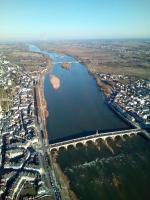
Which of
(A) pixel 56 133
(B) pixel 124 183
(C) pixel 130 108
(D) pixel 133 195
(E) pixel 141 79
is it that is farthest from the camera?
(E) pixel 141 79

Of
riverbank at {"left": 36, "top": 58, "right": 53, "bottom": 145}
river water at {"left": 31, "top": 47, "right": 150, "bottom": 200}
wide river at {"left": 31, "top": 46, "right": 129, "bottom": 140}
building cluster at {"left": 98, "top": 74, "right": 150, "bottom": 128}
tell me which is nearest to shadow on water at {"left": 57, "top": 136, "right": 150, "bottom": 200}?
river water at {"left": 31, "top": 47, "right": 150, "bottom": 200}

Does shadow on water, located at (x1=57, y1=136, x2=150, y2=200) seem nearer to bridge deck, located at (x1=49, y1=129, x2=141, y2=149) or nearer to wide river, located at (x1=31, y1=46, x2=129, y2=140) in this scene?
bridge deck, located at (x1=49, y1=129, x2=141, y2=149)

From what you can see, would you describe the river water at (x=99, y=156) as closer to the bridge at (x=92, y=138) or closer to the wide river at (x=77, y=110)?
the wide river at (x=77, y=110)

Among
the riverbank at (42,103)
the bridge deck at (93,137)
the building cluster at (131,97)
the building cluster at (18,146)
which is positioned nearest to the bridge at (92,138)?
Result: the bridge deck at (93,137)

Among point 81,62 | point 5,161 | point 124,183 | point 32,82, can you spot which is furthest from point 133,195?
point 81,62

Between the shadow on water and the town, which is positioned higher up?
the town

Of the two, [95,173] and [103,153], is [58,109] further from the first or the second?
[95,173]
